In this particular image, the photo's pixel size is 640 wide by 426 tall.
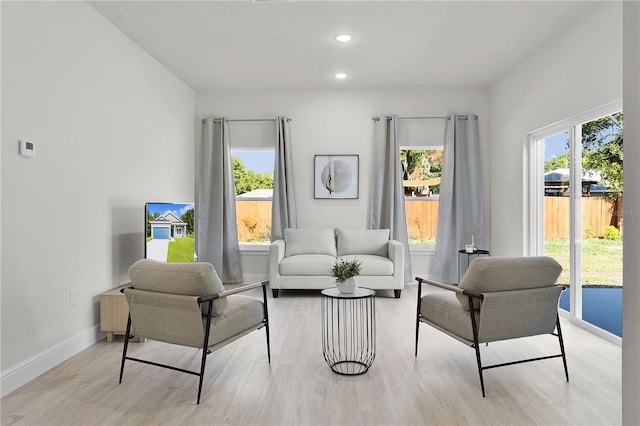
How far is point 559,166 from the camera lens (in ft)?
14.0

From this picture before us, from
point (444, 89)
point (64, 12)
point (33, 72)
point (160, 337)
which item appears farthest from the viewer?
point (444, 89)

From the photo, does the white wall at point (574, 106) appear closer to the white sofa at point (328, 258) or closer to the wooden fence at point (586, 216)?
the wooden fence at point (586, 216)

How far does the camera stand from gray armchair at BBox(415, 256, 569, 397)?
2482 mm

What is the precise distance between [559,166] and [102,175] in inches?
174

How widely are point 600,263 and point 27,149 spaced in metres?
4.57

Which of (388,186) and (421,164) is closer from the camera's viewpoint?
(388,186)

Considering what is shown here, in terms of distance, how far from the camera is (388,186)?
5.84 meters

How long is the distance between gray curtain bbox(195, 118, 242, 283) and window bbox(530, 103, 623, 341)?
3985mm

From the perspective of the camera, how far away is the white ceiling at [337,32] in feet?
11.4

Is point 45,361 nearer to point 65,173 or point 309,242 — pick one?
point 65,173

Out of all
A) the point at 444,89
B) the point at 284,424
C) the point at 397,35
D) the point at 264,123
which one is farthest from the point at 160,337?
the point at 444,89

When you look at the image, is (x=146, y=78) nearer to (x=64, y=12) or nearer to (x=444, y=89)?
(x=64, y=12)

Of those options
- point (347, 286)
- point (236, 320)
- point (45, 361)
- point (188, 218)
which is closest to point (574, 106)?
point (347, 286)

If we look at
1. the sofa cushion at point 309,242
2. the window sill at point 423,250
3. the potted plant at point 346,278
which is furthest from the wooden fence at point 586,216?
the sofa cushion at point 309,242
